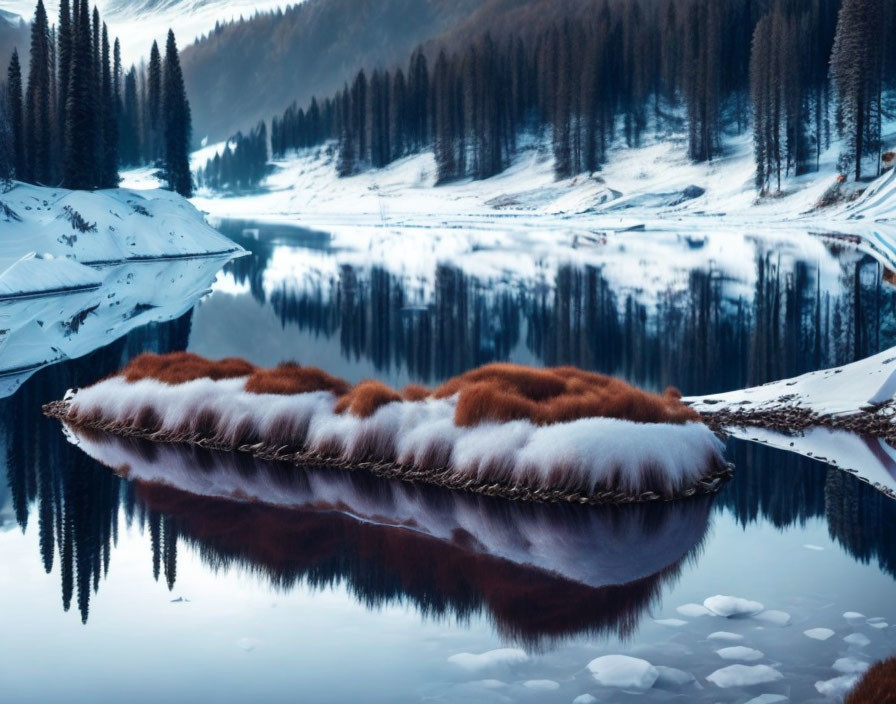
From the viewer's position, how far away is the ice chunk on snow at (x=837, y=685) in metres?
7.47

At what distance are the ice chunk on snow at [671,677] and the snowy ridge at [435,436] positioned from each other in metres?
4.34

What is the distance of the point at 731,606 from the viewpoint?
30.4 feet

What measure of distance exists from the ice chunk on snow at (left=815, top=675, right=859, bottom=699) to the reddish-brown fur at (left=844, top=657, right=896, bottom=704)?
10 centimetres

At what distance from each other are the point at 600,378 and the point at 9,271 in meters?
31.2

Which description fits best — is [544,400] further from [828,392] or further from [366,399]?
[828,392]

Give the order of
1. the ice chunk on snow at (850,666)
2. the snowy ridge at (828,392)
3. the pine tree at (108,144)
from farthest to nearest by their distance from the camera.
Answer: the pine tree at (108,144)
the snowy ridge at (828,392)
the ice chunk on snow at (850,666)

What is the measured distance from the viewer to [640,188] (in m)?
91.2

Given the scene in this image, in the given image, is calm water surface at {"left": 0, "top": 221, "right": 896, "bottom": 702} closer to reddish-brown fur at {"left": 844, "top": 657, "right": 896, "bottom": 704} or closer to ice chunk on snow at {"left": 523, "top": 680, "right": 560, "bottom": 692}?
ice chunk on snow at {"left": 523, "top": 680, "right": 560, "bottom": 692}

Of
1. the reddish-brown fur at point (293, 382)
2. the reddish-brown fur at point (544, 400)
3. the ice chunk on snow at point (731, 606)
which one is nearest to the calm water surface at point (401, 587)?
the ice chunk on snow at point (731, 606)

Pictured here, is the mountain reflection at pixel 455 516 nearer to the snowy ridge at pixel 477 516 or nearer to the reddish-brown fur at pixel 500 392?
the snowy ridge at pixel 477 516

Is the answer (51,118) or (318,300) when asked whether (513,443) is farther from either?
(51,118)

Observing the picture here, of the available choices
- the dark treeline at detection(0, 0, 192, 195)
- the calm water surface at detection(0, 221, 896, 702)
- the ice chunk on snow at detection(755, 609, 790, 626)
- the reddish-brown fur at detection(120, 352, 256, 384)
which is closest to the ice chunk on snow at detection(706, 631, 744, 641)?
the calm water surface at detection(0, 221, 896, 702)

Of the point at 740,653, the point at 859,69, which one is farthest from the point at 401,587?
the point at 859,69

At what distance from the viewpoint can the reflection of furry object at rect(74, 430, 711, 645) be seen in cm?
954
